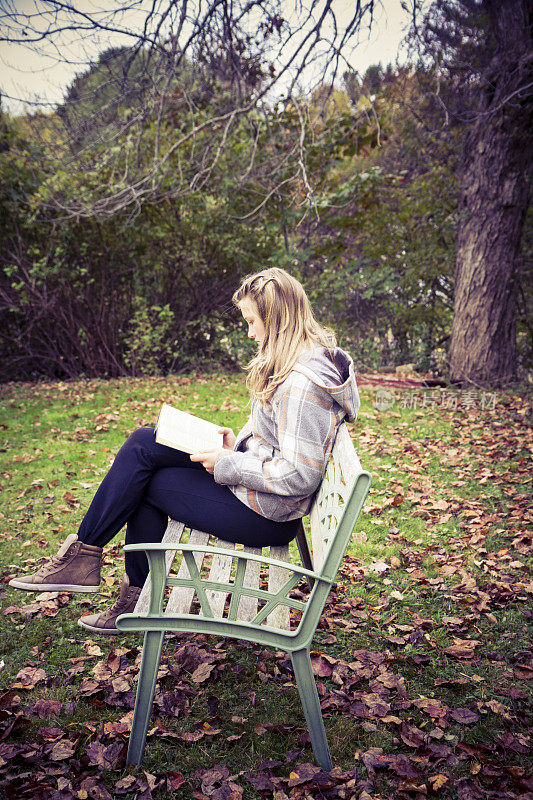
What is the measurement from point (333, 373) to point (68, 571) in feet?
4.85

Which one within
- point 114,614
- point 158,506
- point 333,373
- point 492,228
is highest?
point 492,228

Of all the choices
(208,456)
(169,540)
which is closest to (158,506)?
(169,540)

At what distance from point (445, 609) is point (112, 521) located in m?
1.91

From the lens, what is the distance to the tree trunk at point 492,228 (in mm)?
7734

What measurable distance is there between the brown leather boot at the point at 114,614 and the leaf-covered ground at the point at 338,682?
0.10 meters

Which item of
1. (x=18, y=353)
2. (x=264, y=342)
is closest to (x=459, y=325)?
(x=264, y=342)

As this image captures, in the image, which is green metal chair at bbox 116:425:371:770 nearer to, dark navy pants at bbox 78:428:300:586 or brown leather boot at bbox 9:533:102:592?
dark navy pants at bbox 78:428:300:586

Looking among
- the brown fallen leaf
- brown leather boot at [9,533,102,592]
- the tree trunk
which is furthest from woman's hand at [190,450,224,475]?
the tree trunk

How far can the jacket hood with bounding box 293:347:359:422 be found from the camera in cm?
203

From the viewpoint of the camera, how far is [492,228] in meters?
8.02

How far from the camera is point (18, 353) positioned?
10.6m

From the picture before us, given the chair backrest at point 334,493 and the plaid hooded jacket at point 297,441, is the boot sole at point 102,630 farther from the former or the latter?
the chair backrest at point 334,493

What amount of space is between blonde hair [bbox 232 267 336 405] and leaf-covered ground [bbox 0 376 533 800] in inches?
51.8

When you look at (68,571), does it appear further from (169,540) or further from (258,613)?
(258,613)
